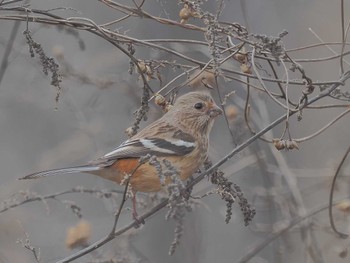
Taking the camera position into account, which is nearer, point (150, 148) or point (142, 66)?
point (142, 66)

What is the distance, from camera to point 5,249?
5754mm

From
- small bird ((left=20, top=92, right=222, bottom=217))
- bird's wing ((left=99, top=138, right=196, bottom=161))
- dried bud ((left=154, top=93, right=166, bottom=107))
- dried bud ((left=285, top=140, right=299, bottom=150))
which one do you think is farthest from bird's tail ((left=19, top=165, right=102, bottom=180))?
dried bud ((left=285, top=140, right=299, bottom=150))

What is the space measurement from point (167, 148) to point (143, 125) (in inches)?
115

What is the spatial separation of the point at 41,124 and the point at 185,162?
17.5ft

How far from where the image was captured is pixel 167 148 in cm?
441

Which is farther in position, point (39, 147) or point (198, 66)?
point (39, 147)

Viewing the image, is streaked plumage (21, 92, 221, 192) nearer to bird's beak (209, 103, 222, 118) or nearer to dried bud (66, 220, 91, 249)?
bird's beak (209, 103, 222, 118)

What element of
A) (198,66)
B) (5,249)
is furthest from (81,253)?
(5,249)

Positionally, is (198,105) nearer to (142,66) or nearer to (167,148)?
→ (167,148)

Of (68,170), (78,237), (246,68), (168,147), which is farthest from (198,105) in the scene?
(246,68)

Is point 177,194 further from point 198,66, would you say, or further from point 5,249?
point 5,249

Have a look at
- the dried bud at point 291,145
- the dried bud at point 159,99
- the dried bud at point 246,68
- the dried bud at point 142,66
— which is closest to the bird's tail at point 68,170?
the dried bud at point 159,99

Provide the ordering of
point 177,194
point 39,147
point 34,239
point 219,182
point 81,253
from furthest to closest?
point 39,147
point 34,239
point 219,182
point 81,253
point 177,194

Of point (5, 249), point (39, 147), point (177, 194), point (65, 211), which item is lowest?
point (177, 194)
